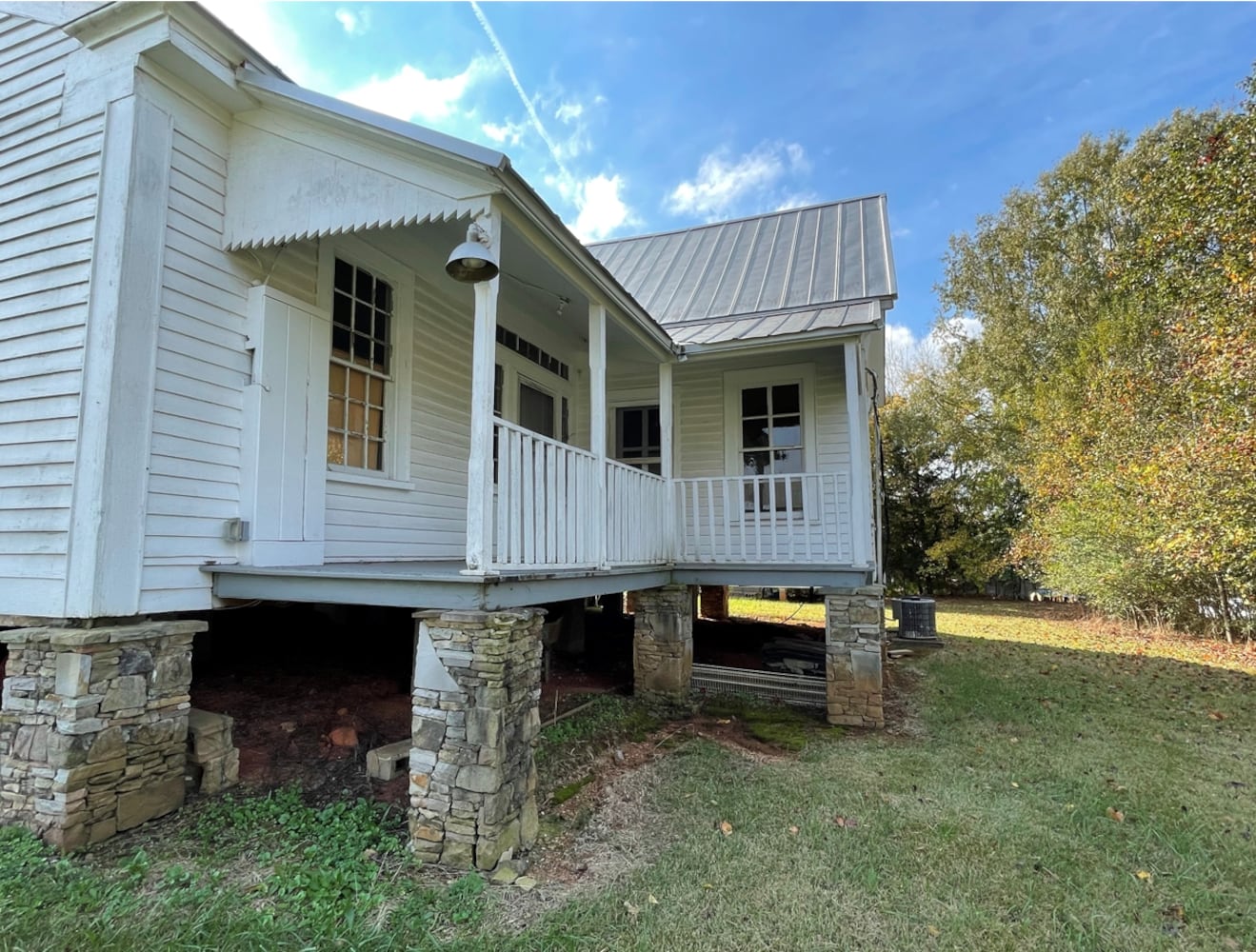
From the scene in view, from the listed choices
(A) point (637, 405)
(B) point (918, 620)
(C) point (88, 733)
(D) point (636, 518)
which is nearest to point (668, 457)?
(D) point (636, 518)

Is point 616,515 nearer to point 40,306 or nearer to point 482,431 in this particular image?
point 482,431

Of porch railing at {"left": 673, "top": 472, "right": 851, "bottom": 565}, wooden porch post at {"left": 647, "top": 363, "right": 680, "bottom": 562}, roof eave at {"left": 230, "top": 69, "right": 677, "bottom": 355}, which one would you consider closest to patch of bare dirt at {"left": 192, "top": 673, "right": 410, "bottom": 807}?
wooden porch post at {"left": 647, "top": 363, "right": 680, "bottom": 562}

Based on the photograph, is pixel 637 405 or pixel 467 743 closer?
pixel 467 743

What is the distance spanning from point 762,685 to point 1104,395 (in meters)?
10.9

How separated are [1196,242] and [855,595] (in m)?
7.24

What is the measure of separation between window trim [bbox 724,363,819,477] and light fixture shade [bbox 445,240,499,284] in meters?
4.57

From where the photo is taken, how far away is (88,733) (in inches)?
130

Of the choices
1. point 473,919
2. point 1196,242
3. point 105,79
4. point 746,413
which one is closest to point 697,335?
point 746,413

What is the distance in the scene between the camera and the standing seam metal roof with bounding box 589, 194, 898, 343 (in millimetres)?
7562

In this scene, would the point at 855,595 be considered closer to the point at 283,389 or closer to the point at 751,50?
the point at 283,389

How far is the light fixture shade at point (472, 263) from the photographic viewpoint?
11.1 feet

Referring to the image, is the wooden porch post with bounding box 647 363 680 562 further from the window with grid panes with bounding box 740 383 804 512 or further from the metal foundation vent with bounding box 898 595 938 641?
the metal foundation vent with bounding box 898 595 938 641

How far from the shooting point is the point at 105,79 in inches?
149

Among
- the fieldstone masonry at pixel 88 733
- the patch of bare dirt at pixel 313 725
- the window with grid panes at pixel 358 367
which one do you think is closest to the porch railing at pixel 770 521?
the window with grid panes at pixel 358 367
